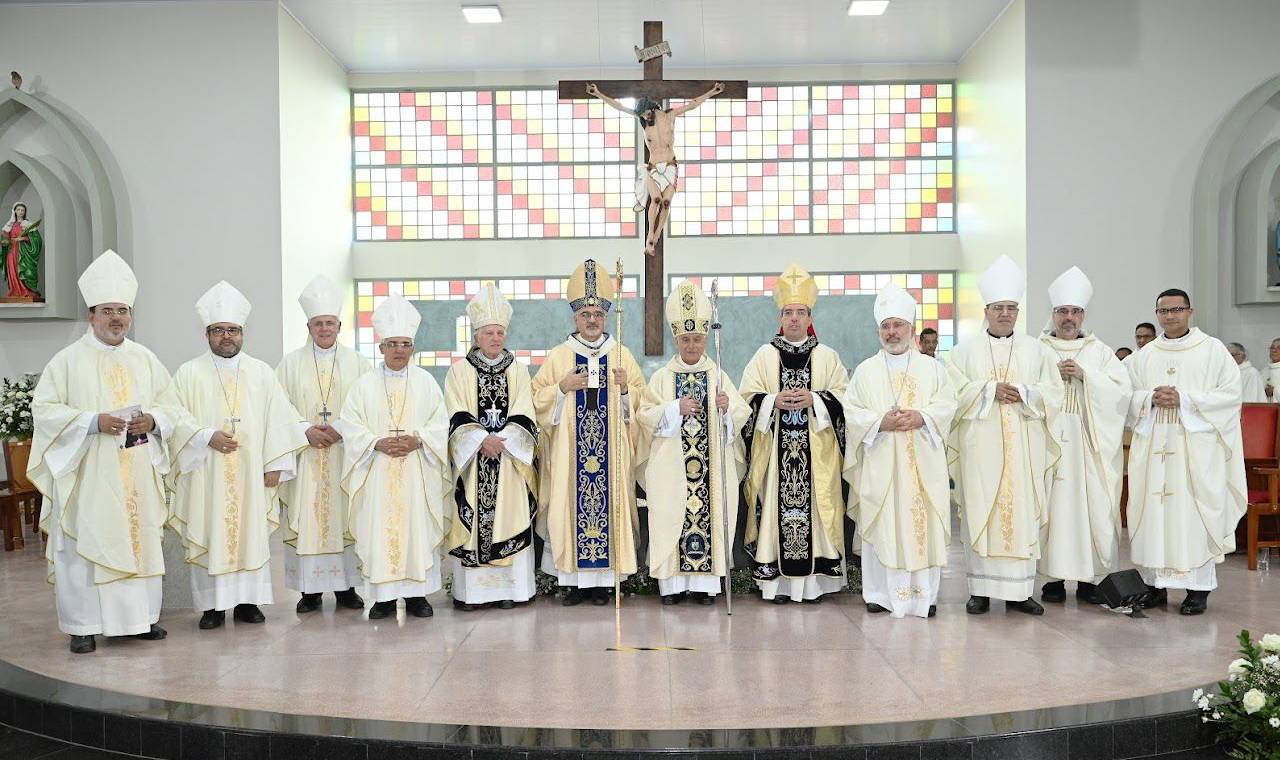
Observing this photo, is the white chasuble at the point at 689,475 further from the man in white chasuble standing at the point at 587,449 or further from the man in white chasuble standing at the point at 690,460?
the man in white chasuble standing at the point at 587,449

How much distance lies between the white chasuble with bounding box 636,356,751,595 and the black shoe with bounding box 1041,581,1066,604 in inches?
80.6

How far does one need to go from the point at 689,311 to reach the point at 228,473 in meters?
2.97

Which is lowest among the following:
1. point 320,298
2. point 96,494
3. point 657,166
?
point 96,494

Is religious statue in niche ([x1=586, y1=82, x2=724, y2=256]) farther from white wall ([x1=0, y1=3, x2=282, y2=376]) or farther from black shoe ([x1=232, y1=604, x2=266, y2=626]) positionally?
white wall ([x1=0, y1=3, x2=282, y2=376])

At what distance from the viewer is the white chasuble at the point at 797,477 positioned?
665 cm

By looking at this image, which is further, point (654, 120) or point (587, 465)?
point (654, 120)

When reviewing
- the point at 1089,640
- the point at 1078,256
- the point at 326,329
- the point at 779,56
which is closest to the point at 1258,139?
the point at 1078,256

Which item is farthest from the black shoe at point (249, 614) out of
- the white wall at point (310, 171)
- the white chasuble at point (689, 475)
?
the white wall at point (310, 171)

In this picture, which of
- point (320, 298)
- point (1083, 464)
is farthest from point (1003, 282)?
point (320, 298)

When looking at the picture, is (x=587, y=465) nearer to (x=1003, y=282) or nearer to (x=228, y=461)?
(x=228, y=461)

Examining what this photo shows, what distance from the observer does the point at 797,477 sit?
670 cm

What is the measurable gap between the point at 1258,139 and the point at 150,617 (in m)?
11.5

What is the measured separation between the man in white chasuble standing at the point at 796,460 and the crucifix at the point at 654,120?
4.48 ft

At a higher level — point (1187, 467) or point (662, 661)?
point (1187, 467)
